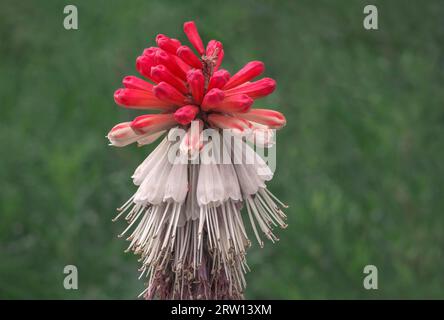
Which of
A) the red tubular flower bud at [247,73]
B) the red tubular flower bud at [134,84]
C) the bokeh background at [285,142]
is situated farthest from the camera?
the bokeh background at [285,142]

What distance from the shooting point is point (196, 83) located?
3.31 metres

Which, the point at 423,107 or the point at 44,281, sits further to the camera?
the point at 423,107

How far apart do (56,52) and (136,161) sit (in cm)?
242

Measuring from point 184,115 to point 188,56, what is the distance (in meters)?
0.33

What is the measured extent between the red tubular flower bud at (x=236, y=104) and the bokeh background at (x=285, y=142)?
9.65 feet

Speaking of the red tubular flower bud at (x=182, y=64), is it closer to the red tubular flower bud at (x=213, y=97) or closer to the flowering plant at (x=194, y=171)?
the flowering plant at (x=194, y=171)

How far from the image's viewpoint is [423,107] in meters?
6.97

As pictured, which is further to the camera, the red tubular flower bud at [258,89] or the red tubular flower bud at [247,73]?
the red tubular flower bud at [247,73]

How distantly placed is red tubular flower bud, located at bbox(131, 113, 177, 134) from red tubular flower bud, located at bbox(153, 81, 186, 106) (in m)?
0.08

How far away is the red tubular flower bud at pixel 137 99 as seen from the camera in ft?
10.9

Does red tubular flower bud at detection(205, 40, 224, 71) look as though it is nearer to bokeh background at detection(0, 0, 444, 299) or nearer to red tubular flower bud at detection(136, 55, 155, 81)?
red tubular flower bud at detection(136, 55, 155, 81)

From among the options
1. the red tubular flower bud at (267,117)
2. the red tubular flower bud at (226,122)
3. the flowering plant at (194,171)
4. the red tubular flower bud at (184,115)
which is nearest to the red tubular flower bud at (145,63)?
the flowering plant at (194,171)

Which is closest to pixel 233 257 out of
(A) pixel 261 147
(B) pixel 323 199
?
(A) pixel 261 147

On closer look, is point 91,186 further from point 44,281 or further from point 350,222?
point 350,222
